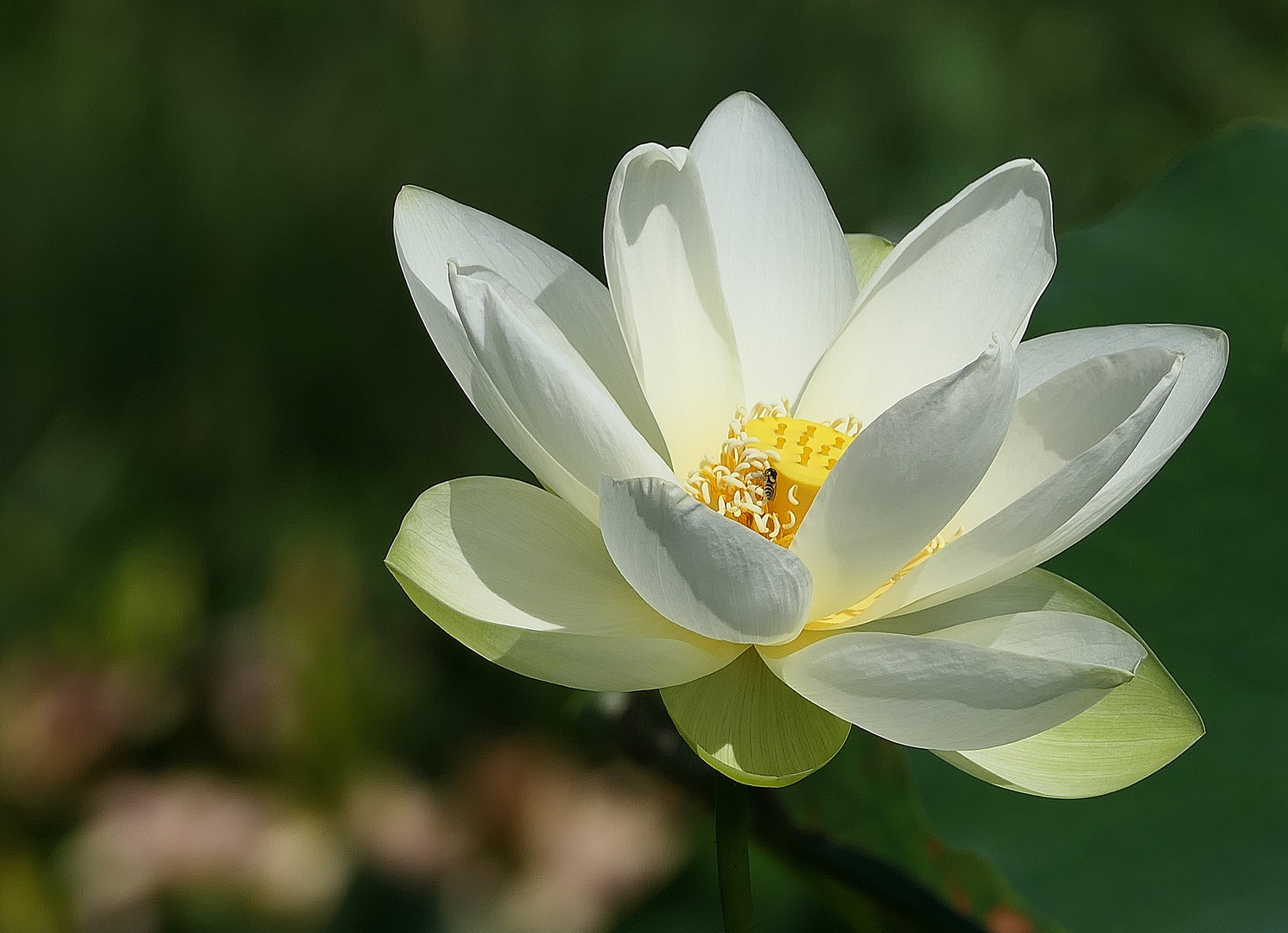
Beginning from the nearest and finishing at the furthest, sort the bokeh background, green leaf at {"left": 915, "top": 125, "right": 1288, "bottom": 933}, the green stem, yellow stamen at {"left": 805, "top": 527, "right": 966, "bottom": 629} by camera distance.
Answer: the green stem → yellow stamen at {"left": 805, "top": 527, "right": 966, "bottom": 629} → green leaf at {"left": 915, "top": 125, "right": 1288, "bottom": 933} → the bokeh background

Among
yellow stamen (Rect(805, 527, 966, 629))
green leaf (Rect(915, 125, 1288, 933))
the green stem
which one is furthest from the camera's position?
green leaf (Rect(915, 125, 1288, 933))

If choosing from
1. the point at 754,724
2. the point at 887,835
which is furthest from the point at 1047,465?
the point at 887,835

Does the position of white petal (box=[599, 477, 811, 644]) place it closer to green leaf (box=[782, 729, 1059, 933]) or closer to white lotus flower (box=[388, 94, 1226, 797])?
white lotus flower (box=[388, 94, 1226, 797])

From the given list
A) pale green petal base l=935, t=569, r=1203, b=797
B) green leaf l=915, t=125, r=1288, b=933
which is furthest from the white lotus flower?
green leaf l=915, t=125, r=1288, b=933

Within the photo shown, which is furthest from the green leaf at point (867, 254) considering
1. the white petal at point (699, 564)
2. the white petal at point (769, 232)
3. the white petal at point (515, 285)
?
the white petal at point (699, 564)

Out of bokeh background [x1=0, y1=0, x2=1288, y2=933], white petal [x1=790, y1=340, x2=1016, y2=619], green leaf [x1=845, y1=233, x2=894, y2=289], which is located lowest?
bokeh background [x1=0, y1=0, x2=1288, y2=933]

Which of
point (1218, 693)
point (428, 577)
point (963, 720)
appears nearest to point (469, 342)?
point (428, 577)

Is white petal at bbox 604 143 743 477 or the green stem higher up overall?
white petal at bbox 604 143 743 477
